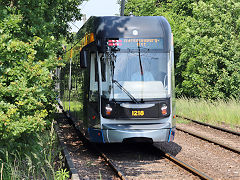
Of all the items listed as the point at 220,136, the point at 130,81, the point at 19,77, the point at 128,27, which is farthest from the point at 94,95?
the point at 220,136

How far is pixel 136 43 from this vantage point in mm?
9406

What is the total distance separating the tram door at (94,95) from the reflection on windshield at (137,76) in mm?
294

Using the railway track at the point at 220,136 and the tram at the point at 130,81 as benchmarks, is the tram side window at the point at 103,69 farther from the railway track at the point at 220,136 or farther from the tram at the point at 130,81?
the railway track at the point at 220,136

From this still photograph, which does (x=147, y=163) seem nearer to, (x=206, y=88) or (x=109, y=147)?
(x=109, y=147)

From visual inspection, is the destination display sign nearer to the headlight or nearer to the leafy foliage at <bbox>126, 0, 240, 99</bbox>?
the headlight

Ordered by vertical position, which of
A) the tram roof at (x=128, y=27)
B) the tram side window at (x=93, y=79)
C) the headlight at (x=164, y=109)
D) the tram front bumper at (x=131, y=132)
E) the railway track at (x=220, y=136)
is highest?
the tram roof at (x=128, y=27)

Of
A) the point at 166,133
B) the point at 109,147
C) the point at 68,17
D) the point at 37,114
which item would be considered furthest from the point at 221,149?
the point at 68,17

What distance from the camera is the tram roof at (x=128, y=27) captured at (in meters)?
9.38

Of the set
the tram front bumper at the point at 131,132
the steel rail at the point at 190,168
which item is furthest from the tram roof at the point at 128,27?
the steel rail at the point at 190,168

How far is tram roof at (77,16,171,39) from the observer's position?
9375mm

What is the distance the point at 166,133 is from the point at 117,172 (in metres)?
1.90

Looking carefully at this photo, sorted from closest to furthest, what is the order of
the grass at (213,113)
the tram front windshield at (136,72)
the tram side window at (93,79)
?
the tram front windshield at (136,72)
the tram side window at (93,79)
the grass at (213,113)

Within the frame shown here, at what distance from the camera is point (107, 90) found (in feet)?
30.3

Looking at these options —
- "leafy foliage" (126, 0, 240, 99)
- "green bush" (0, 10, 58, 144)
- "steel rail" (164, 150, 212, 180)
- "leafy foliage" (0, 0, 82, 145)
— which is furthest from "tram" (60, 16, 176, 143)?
"leafy foliage" (126, 0, 240, 99)
